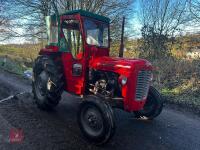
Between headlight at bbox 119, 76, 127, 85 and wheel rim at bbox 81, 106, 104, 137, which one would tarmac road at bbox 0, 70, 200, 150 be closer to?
wheel rim at bbox 81, 106, 104, 137

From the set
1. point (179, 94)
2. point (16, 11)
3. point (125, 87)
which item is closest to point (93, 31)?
point (125, 87)

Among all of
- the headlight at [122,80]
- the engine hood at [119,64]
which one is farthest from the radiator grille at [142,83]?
the headlight at [122,80]

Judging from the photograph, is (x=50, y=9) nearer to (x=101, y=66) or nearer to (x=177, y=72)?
(x=177, y=72)

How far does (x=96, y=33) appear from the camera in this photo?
20.4ft

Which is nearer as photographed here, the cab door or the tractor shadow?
the tractor shadow

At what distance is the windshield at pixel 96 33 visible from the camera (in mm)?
5961

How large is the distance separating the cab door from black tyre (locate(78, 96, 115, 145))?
0.89 metres

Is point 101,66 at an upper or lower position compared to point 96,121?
upper

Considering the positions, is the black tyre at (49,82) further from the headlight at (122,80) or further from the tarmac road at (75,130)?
the headlight at (122,80)

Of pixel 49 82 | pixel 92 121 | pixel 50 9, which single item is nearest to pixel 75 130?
pixel 92 121

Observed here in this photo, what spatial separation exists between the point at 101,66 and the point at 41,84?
1987mm

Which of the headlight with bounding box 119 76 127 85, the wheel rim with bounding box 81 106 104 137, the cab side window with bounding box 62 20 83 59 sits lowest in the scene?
the wheel rim with bounding box 81 106 104 137

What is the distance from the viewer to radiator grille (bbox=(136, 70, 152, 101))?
17.8 ft

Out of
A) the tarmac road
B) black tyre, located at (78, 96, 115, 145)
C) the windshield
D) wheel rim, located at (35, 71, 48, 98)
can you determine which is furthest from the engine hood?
wheel rim, located at (35, 71, 48, 98)
